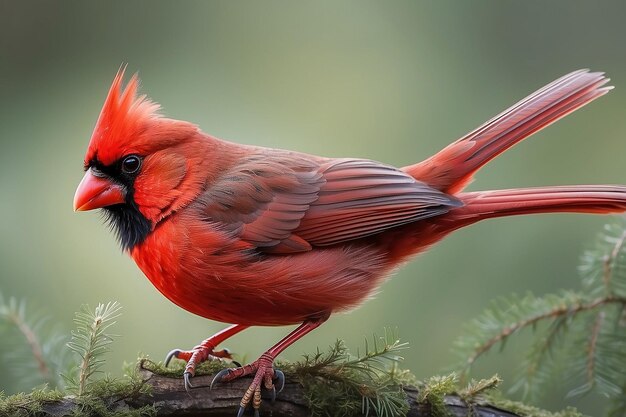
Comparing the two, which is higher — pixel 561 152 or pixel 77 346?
pixel 561 152

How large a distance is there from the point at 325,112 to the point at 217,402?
83.7 inches

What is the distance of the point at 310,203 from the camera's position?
12.3 ft

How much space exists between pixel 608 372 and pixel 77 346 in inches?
81.8

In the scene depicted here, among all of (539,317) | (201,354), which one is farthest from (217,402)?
(539,317)

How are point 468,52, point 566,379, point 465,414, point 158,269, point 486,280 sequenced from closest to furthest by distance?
point 465,414, point 158,269, point 566,379, point 486,280, point 468,52

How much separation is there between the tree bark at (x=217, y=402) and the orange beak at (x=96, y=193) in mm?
860

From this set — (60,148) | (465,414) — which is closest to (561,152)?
(465,414)

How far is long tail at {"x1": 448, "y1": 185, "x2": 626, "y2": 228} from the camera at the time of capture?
3.51 metres

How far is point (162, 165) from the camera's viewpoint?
3.68 meters

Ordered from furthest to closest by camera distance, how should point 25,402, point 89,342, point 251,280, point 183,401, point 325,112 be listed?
point 325,112, point 251,280, point 183,401, point 89,342, point 25,402

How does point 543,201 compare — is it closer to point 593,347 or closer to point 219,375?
point 593,347

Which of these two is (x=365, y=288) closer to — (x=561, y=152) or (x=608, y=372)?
(x=608, y=372)

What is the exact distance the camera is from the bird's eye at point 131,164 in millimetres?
3645

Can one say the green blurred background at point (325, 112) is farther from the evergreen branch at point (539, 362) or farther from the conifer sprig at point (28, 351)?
the conifer sprig at point (28, 351)
